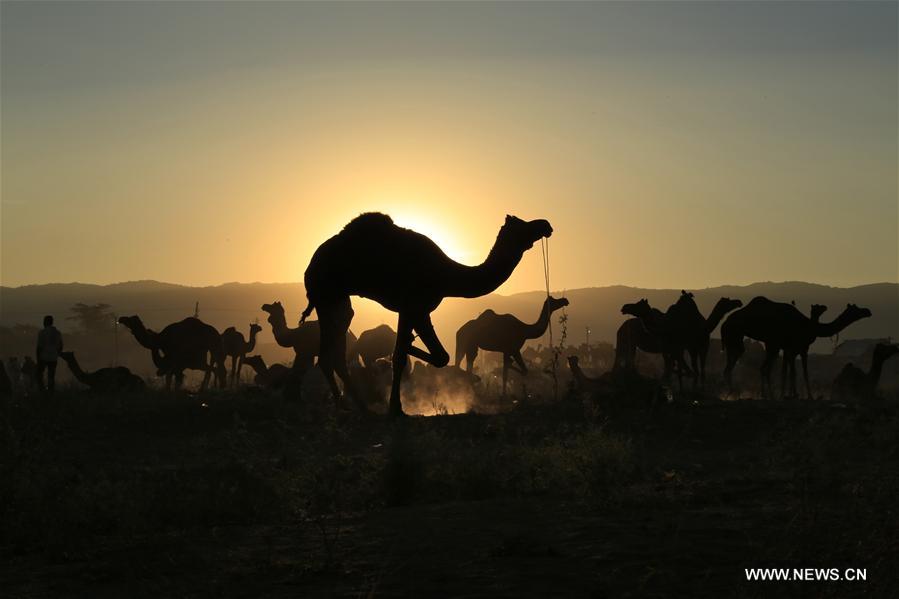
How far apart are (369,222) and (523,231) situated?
2409 mm

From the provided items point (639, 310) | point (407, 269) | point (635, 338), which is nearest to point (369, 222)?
point (407, 269)

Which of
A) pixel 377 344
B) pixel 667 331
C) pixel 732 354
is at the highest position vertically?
pixel 667 331

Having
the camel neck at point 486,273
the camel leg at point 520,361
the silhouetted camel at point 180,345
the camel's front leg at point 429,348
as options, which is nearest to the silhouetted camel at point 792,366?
the camel leg at point 520,361

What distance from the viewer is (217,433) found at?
63.7ft

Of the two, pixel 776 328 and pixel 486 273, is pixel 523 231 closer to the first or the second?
pixel 486 273

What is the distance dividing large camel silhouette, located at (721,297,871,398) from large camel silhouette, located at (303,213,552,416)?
7129mm

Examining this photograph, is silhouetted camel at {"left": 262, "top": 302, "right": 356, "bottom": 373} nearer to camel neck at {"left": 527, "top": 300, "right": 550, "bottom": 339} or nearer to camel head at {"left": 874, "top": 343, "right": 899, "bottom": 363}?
camel neck at {"left": 527, "top": 300, "right": 550, "bottom": 339}

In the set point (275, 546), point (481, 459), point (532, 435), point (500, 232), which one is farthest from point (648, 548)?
point (500, 232)

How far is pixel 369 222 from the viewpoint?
19.9 metres

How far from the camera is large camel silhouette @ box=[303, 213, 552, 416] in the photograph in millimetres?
19172

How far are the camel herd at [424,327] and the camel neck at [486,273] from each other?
0.05 ft

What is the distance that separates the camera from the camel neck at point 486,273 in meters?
19.2

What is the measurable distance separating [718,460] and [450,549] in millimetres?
7401

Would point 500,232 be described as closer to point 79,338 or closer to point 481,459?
point 481,459
